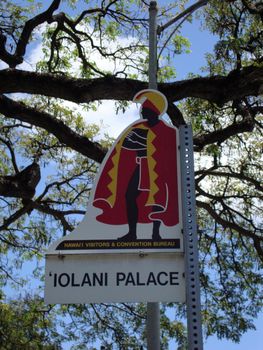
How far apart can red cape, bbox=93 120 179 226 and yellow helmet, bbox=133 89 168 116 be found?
0.44 feet

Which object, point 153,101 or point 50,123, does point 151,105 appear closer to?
point 153,101

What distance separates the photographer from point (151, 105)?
470 centimetres

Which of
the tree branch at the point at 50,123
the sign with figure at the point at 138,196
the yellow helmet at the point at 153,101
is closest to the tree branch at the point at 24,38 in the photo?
the tree branch at the point at 50,123

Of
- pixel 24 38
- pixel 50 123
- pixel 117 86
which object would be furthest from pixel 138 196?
pixel 24 38

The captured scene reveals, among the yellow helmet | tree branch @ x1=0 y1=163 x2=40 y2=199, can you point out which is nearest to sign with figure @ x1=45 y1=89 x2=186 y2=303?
the yellow helmet

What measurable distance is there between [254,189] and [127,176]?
363 inches

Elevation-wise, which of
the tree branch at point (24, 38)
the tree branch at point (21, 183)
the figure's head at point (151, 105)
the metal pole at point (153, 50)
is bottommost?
the figure's head at point (151, 105)

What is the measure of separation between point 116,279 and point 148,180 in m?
0.77

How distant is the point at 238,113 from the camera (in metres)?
11.4

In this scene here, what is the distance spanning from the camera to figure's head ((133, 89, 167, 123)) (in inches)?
184

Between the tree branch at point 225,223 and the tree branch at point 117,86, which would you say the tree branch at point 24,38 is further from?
the tree branch at point 225,223

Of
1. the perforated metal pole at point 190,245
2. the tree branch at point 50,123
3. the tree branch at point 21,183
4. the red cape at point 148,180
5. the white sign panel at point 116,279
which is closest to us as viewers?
the perforated metal pole at point 190,245

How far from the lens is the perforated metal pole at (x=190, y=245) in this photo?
3820 mm

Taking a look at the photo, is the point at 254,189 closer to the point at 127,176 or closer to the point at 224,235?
the point at 224,235
